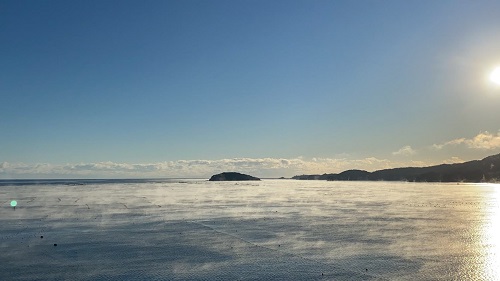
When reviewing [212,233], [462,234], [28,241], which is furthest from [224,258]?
[462,234]

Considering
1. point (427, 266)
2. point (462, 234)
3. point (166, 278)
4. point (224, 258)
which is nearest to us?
point (166, 278)

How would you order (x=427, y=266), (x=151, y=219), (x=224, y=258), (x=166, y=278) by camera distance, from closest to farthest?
(x=166, y=278) → (x=427, y=266) → (x=224, y=258) → (x=151, y=219)

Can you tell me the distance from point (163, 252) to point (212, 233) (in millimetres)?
7945

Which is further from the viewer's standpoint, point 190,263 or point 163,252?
point 163,252

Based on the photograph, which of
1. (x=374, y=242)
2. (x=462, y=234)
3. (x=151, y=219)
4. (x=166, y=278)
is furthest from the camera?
(x=151, y=219)

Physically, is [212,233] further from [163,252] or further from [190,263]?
[190,263]

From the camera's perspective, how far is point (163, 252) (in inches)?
918

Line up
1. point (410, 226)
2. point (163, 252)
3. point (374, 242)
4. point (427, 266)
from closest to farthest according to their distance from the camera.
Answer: point (427, 266)
point (163, 252)
point (374, 242)
point (410, 226)

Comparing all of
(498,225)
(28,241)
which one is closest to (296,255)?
(28,241)

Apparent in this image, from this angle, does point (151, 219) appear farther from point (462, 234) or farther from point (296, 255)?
point (462, 234)

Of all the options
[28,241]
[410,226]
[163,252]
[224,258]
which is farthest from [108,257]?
[410,226]

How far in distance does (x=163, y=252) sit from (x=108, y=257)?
321 cm

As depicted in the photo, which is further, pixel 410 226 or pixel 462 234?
pixel 410 226

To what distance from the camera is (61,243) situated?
26.7 meters
